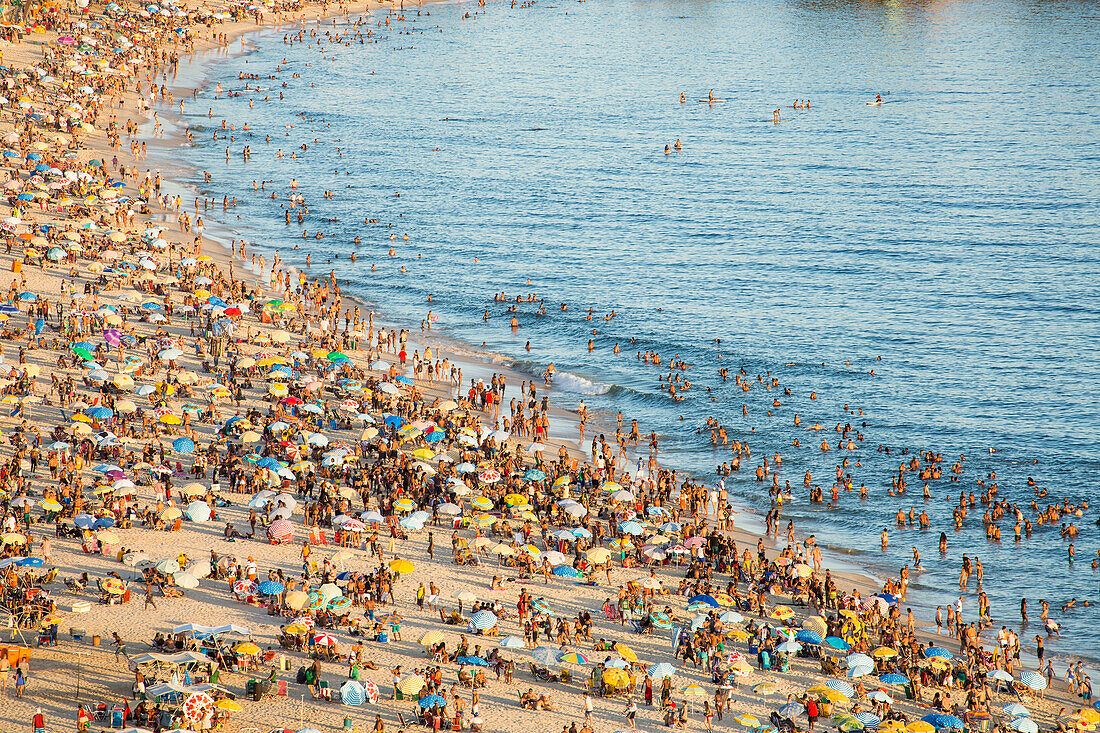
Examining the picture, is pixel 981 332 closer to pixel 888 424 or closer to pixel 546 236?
pixel 888 424

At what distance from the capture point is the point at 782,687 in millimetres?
30562

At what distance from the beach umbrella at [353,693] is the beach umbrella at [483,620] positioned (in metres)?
4.75

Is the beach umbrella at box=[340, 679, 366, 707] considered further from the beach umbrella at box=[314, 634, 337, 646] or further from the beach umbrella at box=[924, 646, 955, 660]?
the beach umbrella at box=[924, 646, 955, 660]

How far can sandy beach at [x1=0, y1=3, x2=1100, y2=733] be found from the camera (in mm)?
28234

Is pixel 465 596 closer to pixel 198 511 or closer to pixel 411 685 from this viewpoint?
pixel 411 685

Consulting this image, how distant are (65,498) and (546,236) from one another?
47.1 meters

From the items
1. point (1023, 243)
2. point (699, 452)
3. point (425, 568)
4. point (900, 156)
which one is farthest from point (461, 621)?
point (900, 156)

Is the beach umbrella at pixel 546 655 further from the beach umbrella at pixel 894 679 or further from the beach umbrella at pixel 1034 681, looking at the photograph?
the beach umbrella at pixel 1034 681

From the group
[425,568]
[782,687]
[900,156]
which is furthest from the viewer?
[900,156]

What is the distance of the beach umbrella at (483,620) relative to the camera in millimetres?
30938

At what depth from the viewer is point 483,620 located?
3109cm

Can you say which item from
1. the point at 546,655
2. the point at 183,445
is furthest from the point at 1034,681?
the point at 183,445

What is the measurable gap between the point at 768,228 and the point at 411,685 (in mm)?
56959

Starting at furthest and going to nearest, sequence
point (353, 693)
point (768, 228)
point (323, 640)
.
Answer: point (768, 228) < point (323, 640) < point (353, 693)
